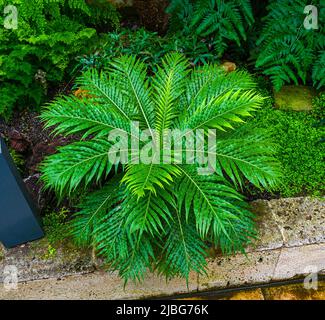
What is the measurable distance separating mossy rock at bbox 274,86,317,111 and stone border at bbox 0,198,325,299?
92 cm

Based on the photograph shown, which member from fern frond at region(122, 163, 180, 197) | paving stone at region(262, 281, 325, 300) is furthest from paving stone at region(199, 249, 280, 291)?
fern frond at region(122, 163, 180, 197)

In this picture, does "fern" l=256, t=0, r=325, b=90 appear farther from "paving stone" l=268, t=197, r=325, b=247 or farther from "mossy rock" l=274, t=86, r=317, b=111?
"paving stone" l=268, t=197, r=325, b=247

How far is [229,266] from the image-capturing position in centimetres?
290

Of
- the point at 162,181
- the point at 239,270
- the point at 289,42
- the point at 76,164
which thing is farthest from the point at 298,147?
the point at 76,164

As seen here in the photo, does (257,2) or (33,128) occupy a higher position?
(257,2)

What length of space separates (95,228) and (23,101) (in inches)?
62.5

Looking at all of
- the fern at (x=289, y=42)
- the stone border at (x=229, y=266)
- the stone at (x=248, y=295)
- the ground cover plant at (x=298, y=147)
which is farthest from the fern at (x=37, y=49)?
the stone at (x=248, y=295)

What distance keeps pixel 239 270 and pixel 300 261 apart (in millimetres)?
426

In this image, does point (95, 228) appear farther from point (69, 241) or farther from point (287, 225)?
point (287, 225)

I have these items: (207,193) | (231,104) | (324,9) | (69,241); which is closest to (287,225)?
(207,193)

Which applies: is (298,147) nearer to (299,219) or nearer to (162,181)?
(299,219)

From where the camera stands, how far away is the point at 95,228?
101 inches

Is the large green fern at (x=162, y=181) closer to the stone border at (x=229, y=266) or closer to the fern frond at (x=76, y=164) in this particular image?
the fern frond at (x=76, y=164)

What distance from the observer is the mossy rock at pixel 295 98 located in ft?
11.7
